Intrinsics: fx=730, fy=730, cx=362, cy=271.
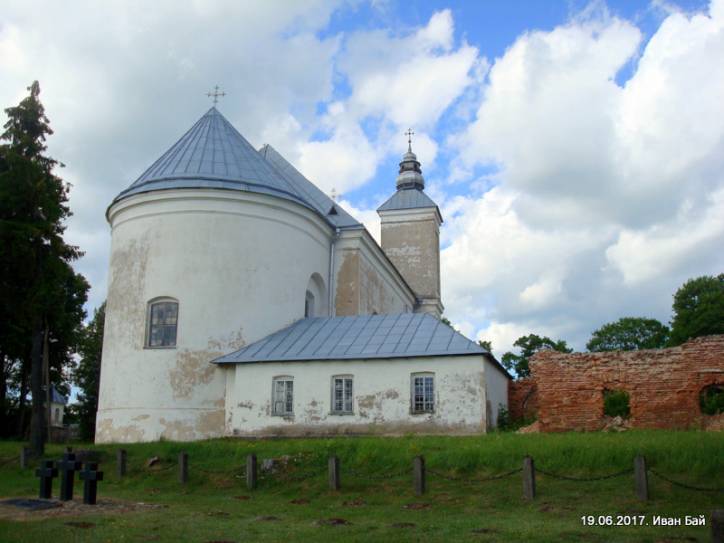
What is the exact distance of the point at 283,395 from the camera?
844 inches

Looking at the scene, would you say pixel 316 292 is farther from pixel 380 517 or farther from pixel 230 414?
pixel 380 517

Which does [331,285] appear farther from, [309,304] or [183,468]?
[183,468]

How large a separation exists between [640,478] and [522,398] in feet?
41.4

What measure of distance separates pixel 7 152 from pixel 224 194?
645cm

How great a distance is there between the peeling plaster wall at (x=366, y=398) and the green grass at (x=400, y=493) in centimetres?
189

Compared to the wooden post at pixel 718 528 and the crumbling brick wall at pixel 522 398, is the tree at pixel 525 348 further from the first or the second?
the wooden post at pixel 718 528

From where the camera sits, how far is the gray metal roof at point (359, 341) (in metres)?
20.8

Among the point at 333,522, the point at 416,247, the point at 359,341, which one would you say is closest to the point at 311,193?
the point at 359,341

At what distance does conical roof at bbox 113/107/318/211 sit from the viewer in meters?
24.1

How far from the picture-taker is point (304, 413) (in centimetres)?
2098

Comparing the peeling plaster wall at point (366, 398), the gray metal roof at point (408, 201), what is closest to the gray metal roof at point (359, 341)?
the peeling plaster wall at point (366, 398)

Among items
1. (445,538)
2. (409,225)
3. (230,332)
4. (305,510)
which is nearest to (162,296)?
(230,332)

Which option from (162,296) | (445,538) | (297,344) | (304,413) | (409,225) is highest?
(409,225)

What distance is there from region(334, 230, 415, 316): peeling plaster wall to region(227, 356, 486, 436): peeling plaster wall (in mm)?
→ 7108
